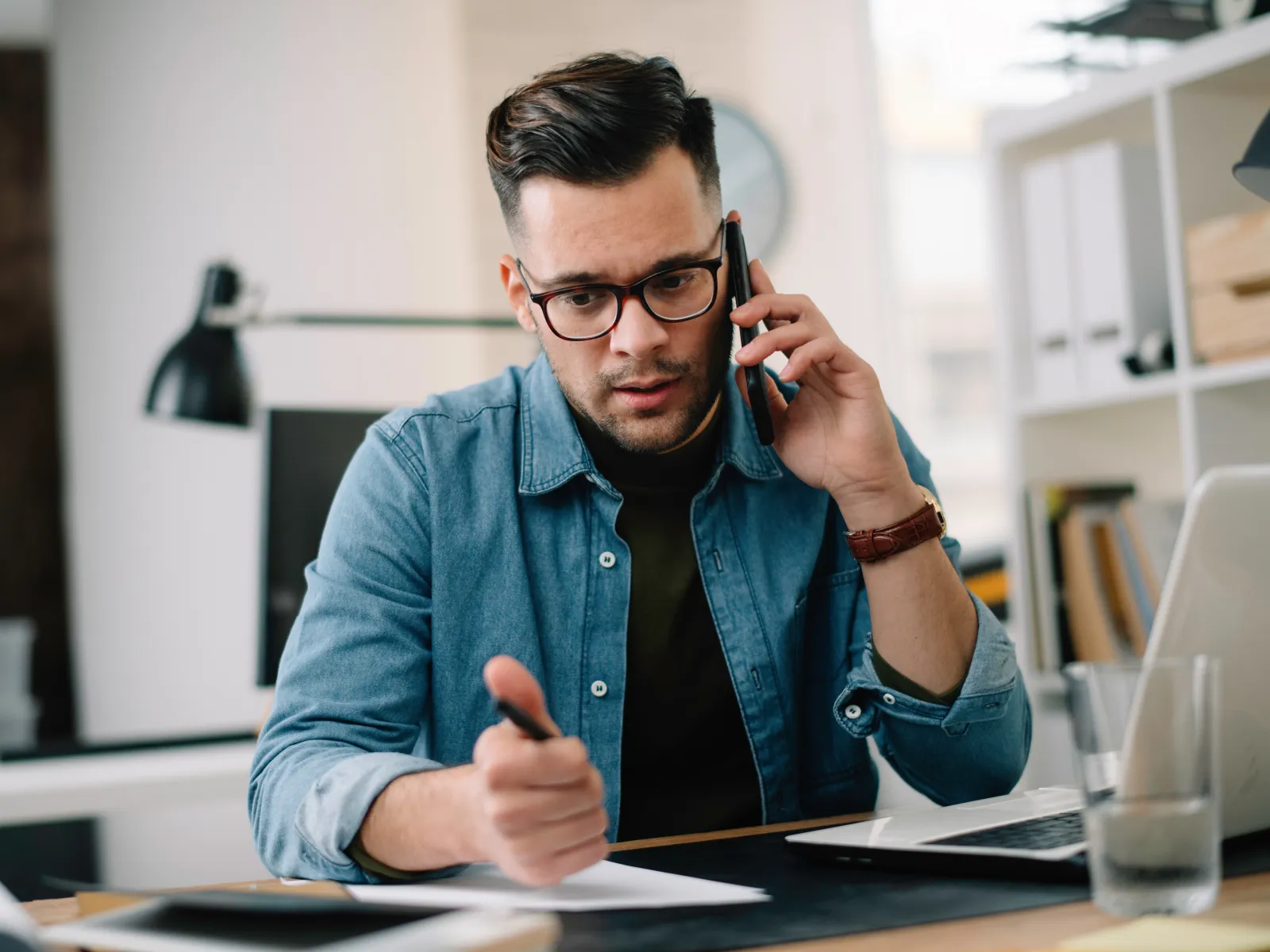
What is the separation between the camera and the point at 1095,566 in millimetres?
2111

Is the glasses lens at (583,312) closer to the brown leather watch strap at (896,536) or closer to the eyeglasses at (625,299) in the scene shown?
the eyeglasses at (625,299)

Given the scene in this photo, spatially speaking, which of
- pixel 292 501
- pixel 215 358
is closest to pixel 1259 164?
pixel 292 501

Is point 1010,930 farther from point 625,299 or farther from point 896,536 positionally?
point 625,299

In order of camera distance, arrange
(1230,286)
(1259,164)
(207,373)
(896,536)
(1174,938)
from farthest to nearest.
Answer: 1. (207,373)
2. (1230,286)
3. (896,536)
4. (1259,164)
5. (1174,938)

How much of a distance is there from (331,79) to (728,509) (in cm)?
259

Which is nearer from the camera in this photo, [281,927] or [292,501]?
[281,927]

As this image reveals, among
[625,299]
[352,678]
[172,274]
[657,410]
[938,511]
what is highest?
[172,274]

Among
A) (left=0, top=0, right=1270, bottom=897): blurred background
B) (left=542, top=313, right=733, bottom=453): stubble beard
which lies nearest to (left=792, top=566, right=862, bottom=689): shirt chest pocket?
(left=542, top=313, right=733, bottom=453): stubble beard

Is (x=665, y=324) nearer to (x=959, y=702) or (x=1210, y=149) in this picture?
(x=959, y=702)

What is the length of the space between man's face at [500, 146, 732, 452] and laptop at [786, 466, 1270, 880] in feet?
1.61

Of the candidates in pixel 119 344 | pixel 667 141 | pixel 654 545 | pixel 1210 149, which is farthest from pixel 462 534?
pixel 119 344

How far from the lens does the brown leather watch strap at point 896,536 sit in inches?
44.7

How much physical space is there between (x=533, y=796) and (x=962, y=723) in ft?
1.69

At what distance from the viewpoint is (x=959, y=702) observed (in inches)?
43.5
